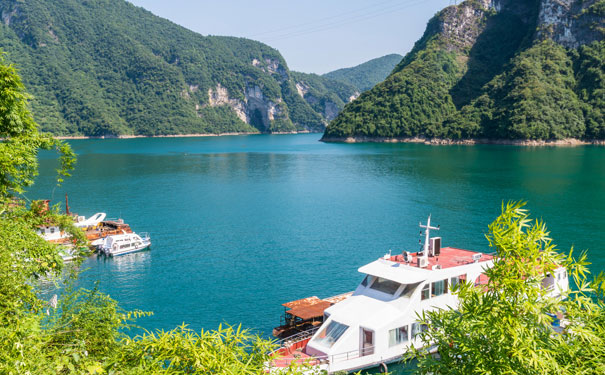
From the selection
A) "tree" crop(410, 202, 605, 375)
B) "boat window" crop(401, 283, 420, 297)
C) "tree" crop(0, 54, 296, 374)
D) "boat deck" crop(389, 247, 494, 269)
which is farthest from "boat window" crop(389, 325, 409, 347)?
"tree" crop(410, 202, 605, 375)

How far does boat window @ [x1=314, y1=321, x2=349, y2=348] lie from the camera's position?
23.5m

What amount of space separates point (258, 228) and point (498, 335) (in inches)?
2050

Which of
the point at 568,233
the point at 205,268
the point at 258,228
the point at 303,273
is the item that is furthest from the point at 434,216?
the point at 205,268

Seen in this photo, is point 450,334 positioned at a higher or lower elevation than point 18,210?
lower

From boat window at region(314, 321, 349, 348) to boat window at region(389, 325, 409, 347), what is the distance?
2430 mm

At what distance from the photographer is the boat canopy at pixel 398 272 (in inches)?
991

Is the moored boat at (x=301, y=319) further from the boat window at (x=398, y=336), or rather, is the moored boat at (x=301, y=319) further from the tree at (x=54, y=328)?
the tree at (x=54, y=328)

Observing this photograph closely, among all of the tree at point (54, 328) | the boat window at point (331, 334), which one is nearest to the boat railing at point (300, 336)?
the boat window at point (331, 334)

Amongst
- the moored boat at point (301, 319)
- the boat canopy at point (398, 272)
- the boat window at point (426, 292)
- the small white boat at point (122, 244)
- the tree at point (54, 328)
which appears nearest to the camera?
the tree at point (54, 328)

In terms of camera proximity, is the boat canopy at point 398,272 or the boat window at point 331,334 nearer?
the boat window at point 331,334

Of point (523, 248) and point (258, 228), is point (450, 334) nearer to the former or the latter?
point (523, 248)

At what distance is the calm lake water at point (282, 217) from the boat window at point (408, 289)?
10.4 meters

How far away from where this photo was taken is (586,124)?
634ft

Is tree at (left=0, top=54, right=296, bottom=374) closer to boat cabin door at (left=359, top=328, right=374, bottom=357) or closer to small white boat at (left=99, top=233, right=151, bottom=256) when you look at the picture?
boat cabin door at (left=359, top=328, right=374, bottom=357)
